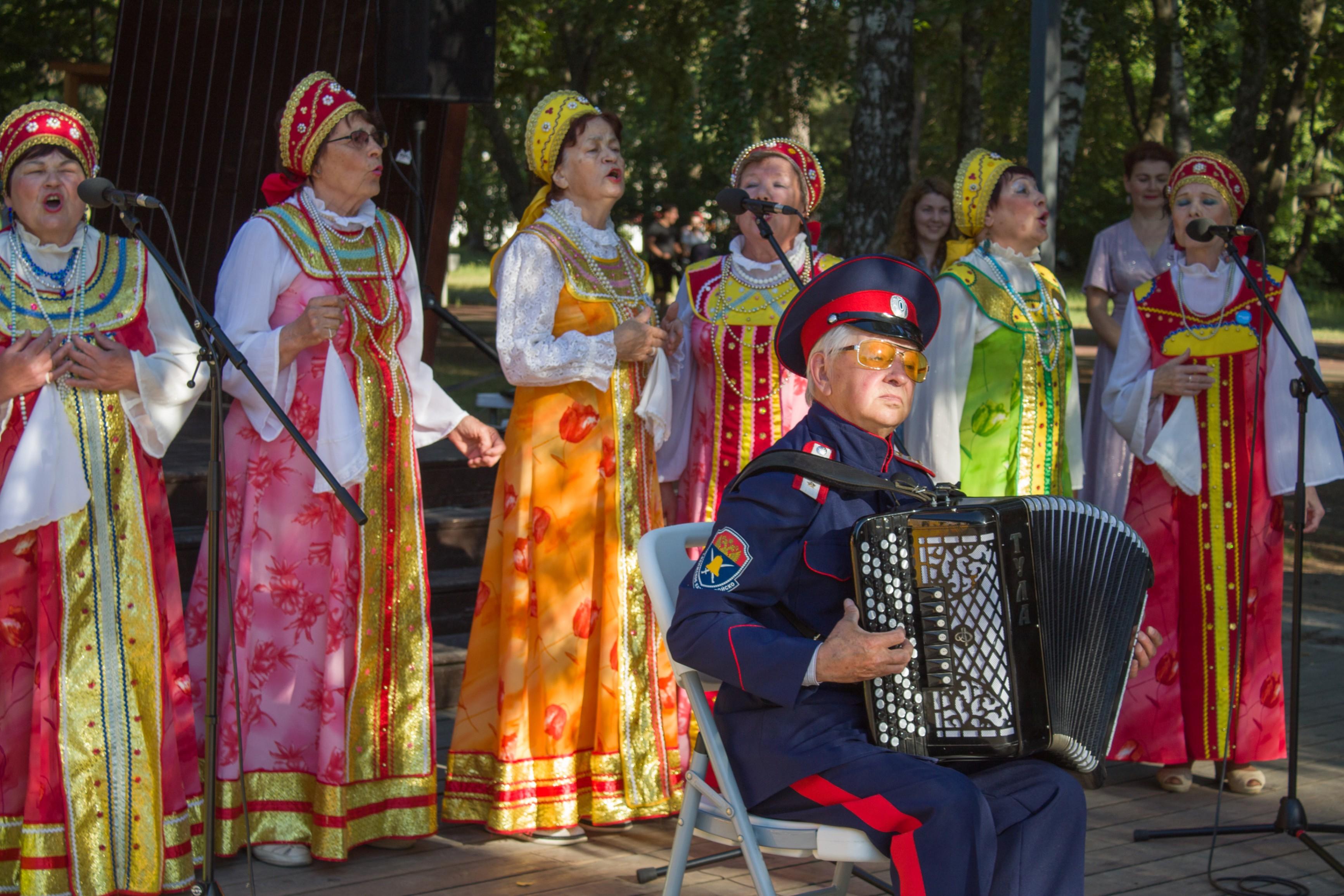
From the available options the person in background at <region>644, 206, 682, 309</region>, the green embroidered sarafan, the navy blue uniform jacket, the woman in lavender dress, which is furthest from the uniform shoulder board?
the person in background at <region>644, 206, 682, 309</region>

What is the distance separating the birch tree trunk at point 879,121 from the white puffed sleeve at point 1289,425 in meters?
4.84

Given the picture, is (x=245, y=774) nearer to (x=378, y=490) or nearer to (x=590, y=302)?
(x=378, y=490)

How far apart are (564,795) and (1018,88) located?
42.1 feet

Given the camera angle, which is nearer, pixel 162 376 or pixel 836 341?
pixel 836 341

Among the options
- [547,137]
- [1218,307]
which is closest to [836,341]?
[547,137]

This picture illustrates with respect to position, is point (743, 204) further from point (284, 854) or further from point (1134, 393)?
point (284, 854)

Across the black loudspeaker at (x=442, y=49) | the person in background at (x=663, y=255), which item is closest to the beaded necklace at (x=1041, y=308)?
the black loudspeaker at (x=442, y=49)

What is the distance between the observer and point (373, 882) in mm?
3814

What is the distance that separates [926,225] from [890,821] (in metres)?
3.48

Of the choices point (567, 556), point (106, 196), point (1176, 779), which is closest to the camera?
point (106, 196)

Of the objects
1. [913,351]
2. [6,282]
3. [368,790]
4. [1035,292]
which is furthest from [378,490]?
[1035,292]

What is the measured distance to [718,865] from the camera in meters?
4.00

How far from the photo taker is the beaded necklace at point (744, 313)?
4441 millimetres

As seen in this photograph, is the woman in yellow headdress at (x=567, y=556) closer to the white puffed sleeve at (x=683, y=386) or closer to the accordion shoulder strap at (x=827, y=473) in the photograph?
the white puffed sleeve at (x=683, y=386)
